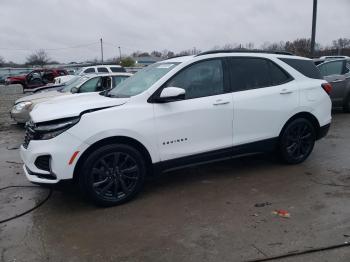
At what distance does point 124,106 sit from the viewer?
4.38m

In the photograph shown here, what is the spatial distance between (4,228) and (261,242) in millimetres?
2696

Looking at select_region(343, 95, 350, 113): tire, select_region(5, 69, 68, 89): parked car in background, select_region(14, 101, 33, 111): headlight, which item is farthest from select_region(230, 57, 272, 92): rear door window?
select_region(5, 69, 68, 89): parked car in background

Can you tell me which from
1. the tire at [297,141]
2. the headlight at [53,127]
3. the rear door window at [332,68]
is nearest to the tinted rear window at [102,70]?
the rear door window at [332,68]

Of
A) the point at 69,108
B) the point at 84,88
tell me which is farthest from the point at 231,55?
the point at 84,88

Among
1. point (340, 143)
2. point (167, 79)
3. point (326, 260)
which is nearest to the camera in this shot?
point (326, 260)

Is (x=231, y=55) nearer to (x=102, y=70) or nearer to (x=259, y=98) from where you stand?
(x=259, y=98)

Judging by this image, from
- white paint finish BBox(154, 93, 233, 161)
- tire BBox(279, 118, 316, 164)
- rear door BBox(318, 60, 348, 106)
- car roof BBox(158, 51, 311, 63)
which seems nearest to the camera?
white paint finish BBox(154, 93, 233, 161)

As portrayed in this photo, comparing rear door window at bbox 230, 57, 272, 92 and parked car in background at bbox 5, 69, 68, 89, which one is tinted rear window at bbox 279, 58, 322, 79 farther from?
parked car in background at bbox 5, 69, 68, 89

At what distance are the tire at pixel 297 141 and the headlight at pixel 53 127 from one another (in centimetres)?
314

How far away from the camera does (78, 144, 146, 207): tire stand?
A: 4.18 m

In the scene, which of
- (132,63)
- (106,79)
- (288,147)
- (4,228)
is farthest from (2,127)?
(132,63)

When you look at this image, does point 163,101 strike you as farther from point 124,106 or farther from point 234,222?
point 234,222

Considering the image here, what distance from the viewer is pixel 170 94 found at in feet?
14.5

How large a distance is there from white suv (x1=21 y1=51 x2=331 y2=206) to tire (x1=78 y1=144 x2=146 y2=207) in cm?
1
